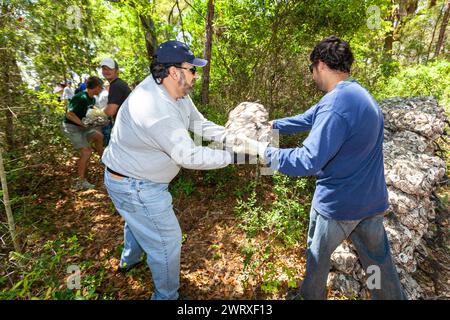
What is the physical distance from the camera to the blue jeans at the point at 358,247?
88.6 inches

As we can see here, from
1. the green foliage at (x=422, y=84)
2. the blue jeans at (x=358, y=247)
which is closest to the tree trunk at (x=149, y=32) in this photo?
the blue jeans at (x=358, y=247)


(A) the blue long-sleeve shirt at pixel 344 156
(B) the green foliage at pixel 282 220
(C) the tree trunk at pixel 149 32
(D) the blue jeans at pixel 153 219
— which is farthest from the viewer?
(C) the tree trunk at pixel 149 32

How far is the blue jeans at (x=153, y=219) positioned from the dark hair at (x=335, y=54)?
1766mm

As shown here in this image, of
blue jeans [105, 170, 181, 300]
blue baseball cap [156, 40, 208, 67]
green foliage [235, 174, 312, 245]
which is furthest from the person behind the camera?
green foliage [235, 174, 312, 245]

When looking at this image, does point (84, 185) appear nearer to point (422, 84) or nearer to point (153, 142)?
point (153, 142)

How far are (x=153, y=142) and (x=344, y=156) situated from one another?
5.01ft

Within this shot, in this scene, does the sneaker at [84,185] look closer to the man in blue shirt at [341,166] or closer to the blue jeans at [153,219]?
the blue jeans at [153,219]

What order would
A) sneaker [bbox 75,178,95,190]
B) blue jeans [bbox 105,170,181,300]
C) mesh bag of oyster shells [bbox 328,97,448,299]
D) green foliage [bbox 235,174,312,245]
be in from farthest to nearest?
sneaker [bbox 75,178,95,190], green foliage [bbox 235,174,312,245], mesh bag of oyster shells [bbox 328,97,448,299], blue jeans [bbox 105,170,181,300]

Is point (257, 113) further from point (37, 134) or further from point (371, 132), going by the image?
point (37, 134)

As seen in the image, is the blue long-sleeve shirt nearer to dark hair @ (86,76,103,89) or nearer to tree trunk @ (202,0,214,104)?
tree trunk @ (202,0,214,104)

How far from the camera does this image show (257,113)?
9.19 ft

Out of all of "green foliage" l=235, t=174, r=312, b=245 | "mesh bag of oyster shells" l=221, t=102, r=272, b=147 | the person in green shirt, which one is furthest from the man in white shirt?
the person in green shirt

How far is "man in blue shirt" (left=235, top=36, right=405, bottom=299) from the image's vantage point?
75.2 inches

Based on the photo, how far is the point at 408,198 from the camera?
3.24 meters
